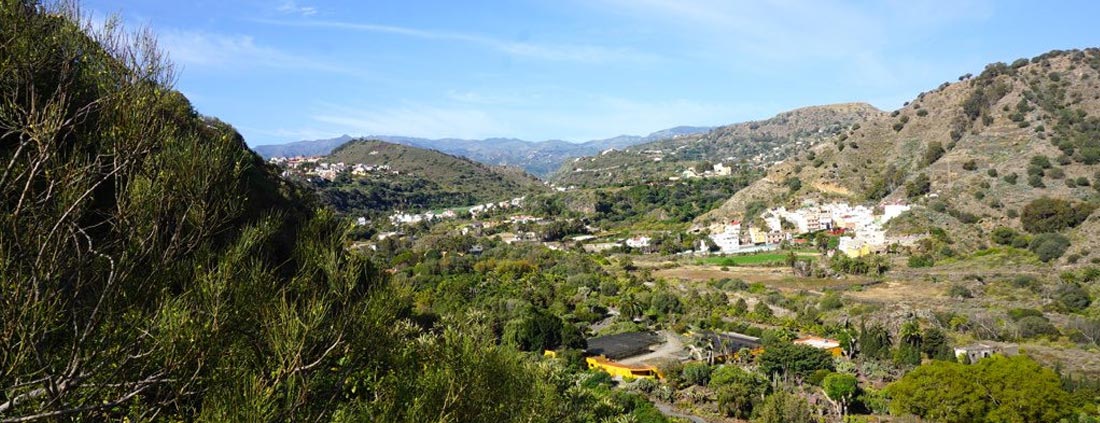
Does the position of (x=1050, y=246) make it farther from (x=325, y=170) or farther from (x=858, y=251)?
(x=325, y=170)

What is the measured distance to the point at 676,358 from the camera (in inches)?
943

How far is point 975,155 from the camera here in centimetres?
5372

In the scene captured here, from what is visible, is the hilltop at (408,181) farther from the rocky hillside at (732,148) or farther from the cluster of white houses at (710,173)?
the cluster of white houses at (710,173)

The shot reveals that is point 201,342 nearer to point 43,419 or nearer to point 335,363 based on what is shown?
point 43,419

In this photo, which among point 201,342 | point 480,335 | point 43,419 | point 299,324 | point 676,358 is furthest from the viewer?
point 676,358

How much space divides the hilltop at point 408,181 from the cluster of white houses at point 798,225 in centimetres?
4181

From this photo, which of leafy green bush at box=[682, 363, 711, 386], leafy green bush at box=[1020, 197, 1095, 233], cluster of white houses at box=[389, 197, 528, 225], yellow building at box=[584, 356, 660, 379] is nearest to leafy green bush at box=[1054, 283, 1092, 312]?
leafy green bush at box=[1020, 197, 1095, 233]

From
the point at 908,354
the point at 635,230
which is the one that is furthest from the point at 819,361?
the point at 635,230

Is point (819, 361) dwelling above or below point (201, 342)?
below

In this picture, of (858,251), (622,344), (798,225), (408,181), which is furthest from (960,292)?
(408,181)

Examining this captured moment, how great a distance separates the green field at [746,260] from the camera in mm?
46812

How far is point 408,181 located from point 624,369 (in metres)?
83.8

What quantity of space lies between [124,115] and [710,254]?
171ft

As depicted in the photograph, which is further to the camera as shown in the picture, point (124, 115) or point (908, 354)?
point (908, 354)
